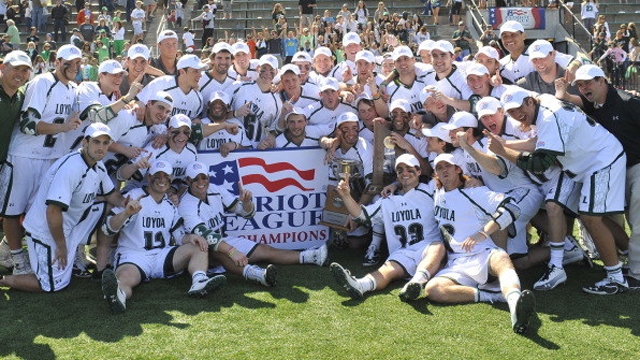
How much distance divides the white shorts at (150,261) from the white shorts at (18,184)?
1.02m

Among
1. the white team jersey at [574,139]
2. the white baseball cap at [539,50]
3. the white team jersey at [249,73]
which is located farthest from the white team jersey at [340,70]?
the white team jersey at [574,139]

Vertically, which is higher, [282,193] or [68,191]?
[68,191]

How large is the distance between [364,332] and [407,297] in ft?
2.45

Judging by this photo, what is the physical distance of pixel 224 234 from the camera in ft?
28.0

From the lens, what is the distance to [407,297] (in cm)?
704

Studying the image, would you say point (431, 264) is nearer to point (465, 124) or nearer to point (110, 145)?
point (465, 124)

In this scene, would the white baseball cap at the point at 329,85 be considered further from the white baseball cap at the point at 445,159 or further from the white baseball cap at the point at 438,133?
the white baseball cap at the point at 445,159

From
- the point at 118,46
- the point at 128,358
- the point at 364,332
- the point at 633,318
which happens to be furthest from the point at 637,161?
the point at 118,46

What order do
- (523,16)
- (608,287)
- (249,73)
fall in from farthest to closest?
1. (523,16)
2. (249,73)
3. (608,287)

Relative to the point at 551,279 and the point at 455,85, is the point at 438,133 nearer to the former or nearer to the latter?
the point at 455,85

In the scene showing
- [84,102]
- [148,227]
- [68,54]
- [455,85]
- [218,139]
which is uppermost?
[68,54]

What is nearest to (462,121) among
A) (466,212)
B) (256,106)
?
(466,212)

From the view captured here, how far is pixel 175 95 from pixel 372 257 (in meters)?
2.62

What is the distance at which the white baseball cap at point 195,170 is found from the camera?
8016 millimetres
